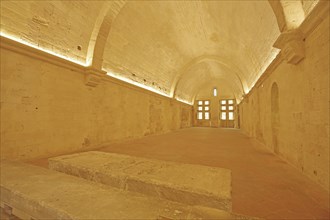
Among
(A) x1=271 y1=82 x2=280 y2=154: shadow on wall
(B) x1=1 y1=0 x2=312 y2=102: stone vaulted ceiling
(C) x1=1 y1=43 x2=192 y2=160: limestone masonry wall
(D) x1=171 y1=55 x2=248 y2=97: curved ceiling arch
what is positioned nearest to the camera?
(C) x1=1 y1=43 x2=192 y2=160: limestone masonry wall

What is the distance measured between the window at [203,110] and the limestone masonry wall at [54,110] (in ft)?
51.2

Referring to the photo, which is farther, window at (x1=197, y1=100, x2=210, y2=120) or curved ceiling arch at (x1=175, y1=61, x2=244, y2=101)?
window at (x1=197, y1=100, x2=210, y2=120)

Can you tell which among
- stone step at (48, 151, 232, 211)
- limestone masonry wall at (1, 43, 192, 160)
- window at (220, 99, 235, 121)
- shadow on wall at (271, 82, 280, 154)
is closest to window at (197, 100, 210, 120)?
window at (220, 99, 235, 121)

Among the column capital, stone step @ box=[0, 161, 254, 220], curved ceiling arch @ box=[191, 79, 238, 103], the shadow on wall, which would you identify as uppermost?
curved ceiling arch @ box=[191, 79, 238, 103]

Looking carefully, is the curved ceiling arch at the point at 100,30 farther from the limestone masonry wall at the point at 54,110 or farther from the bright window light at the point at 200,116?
the bright window light at the point at 200,116

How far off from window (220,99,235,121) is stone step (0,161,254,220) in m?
21.6

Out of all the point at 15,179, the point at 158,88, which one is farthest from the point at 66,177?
the point at 158,88

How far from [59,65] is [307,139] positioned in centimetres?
749

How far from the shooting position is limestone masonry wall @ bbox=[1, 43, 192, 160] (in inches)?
160

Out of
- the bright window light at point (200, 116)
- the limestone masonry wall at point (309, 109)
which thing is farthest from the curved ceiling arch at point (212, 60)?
the bright window light at point (200, 116)

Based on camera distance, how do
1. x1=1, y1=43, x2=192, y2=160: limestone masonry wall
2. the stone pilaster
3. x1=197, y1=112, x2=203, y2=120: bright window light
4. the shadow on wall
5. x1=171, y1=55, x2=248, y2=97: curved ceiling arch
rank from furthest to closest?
x1=197, y1=112, x2=203, y2=120: bright window light, x1=171, y1=55, x2=248, y2=97: curved ceiling arch, the shadow on wall, x1=1, y1=43, x2=192, y2=160: limestone masonry wall, the stone pilaster

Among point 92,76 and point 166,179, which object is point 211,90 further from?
point 166,179

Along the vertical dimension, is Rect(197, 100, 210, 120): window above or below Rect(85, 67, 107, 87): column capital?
below

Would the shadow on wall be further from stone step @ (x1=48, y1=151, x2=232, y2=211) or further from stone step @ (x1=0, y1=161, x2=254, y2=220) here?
stone step @ (x1=0, y1=161, x2=254, y2=220)
